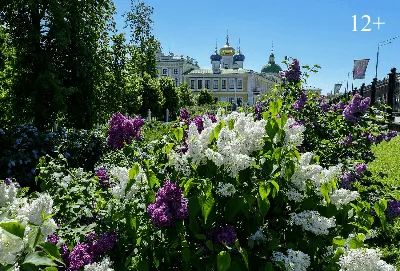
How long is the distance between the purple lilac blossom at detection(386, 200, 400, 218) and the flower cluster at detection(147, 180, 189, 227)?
2.33 metres

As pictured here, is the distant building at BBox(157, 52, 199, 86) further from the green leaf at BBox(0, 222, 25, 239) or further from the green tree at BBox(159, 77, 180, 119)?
the green leaf at BBox(0, 222, 25, 239)

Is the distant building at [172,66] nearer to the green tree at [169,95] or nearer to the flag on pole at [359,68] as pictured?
the green tree at [169,95]

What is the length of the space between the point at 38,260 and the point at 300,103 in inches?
168

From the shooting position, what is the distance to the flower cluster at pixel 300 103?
5.21m

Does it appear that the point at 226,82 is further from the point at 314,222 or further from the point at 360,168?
the point at 314,222

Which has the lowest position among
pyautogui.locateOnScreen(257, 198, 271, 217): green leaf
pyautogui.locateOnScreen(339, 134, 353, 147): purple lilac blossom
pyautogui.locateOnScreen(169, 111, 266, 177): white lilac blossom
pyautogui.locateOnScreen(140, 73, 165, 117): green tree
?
pyautogui.locateOnScreen(257, 198, 271, 217): green leaf

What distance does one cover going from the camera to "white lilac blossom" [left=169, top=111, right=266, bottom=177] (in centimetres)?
227

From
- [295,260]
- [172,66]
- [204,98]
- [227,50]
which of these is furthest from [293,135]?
[227,50]

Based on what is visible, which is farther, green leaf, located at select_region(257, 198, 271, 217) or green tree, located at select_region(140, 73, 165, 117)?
green tree, located at select_region(140, 73, 165, 117)

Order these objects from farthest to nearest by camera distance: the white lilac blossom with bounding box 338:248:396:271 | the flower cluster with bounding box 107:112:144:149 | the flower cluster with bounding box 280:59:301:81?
the flower cluster with bounding box 280:59:301:81 → the flower cluster with bounding box 107:112:144:149 → the white lilac blossom with bounding box 338:248:396:271

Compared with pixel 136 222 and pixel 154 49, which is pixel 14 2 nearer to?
pixel 136 222

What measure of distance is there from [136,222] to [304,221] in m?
0.91

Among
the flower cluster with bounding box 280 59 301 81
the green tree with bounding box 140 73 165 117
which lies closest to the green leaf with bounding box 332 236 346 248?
the flower cluster with bounding box 280 59 301 81

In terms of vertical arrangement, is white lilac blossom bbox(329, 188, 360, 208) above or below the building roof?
below
